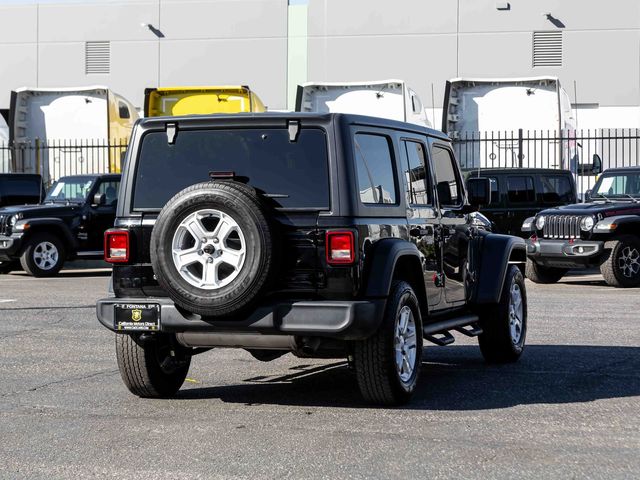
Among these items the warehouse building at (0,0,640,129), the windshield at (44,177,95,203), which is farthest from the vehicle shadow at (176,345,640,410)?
the warehouse building at (0,0,640,129)

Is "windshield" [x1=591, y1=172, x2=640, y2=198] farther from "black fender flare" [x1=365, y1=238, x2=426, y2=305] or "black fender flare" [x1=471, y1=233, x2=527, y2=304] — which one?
"black fender flare" [x1=365, y1=238, x2=426, y2=305]

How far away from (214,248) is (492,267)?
10.4 ft

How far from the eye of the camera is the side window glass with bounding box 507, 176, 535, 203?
68.9 ft

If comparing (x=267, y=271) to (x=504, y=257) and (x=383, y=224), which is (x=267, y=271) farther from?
(x=504, y=257)

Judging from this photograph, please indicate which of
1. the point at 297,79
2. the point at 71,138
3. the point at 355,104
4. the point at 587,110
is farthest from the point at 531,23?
the point at 71,138

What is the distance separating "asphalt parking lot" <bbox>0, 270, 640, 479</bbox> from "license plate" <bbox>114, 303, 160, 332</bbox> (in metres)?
0.54

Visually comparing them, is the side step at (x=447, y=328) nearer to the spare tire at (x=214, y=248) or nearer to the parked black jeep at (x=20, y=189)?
the spare tire at (x=214, y=248)

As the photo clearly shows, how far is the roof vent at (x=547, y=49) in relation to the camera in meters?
40.3

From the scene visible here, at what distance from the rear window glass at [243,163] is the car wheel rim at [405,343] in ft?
3.19

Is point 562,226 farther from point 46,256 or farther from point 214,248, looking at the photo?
point 214,248

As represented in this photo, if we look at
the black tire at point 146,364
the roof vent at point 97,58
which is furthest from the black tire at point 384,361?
the roof vent at point 97,58

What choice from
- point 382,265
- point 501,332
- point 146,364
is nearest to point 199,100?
point 501,332

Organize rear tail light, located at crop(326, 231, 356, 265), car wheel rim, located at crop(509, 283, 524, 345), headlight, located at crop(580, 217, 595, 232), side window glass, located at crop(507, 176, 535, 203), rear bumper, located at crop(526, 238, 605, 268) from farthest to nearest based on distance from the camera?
side window glass, located at crop(507, 176, 535, 203) < headlight, located at crop(580, 217, 595, 232) < rear bumper, located at crop(526, 238, 605, 268) < car wheel rim, located at crop(509, 283, 524, 345) < rear tail light, located at crop(326, 231, 356, 265)

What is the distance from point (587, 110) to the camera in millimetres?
39875
